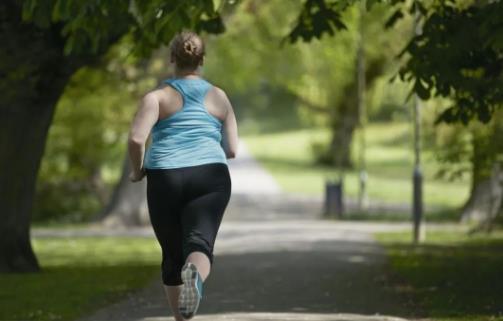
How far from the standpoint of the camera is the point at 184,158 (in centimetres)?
805

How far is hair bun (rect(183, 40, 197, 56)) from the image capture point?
8094 mm

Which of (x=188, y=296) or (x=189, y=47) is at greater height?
(x=189, y=47)

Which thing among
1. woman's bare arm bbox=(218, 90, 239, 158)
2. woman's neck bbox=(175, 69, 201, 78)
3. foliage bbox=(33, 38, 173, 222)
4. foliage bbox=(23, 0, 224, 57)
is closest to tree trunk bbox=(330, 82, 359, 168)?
foliage bbox=(33, 38, 173, 222)

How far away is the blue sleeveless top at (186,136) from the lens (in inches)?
317

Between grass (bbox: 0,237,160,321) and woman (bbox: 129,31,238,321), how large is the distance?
383 centimetres

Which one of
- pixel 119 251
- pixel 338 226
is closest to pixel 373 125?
pixel 338 226

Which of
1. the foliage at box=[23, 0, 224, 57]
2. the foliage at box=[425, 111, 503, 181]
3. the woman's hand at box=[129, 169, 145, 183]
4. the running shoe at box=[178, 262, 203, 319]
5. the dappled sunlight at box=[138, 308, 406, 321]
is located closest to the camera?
the running shoe at box=[178, 262, 203, 319]

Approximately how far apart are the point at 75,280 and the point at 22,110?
217 centimetres

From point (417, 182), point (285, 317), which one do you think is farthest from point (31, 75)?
point (417, 182)

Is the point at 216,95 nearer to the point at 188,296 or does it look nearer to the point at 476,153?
the point at 188,296

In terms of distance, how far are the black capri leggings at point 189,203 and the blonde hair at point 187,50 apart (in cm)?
61

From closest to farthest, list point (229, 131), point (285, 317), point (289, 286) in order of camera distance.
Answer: point (229, 131) → point (285, 317) → point (289, 286)

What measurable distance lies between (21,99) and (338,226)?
578 inches

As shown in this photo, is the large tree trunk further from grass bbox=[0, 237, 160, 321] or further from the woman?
the woman
